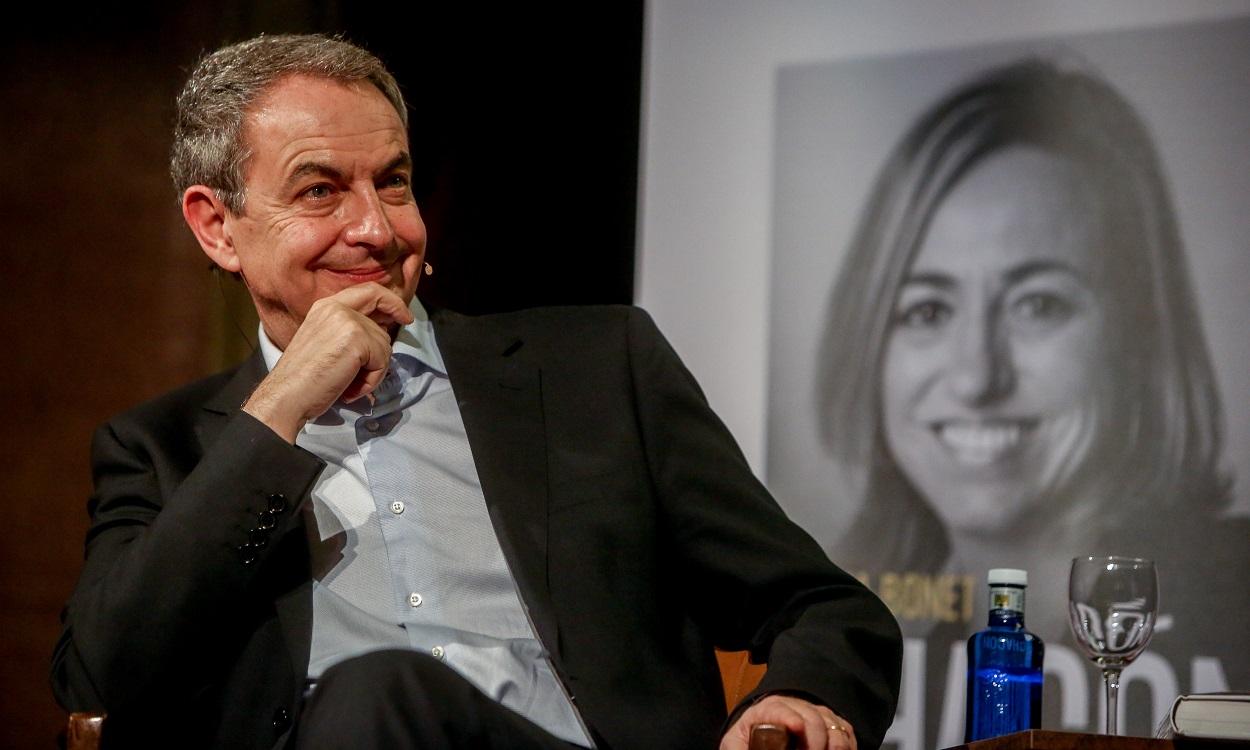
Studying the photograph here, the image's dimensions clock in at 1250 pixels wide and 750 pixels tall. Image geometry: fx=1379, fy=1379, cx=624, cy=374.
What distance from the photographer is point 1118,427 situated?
282 centimetres

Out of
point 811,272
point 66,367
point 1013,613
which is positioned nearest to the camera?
point 1013,613

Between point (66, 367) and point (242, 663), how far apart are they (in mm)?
1858

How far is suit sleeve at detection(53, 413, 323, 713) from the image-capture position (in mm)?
1661

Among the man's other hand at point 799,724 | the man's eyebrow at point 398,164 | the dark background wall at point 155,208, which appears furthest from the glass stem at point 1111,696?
the dark background wall at point 155,208

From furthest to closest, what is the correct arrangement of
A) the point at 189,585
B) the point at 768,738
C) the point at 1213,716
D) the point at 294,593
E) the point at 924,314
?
the point at 924,314 < the point at 294,593 < the point at 189,585 < the point at 1213,716 < the point at 768,738

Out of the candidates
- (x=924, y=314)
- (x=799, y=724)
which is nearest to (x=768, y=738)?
(x=799, y=724)

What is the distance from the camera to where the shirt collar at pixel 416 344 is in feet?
6.61

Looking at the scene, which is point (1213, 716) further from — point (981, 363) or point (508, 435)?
point (981, 363)

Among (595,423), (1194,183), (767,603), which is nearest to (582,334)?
(595,423)

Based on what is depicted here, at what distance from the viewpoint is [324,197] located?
6.54 ft

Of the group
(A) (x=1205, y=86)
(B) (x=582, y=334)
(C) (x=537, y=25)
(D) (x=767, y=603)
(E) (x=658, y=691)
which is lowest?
(E) (x=658, y=691)

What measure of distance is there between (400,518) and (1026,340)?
1.58 metres

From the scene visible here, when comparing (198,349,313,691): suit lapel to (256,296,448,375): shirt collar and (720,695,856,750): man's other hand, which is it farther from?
(720,695,856,750): man's other hand

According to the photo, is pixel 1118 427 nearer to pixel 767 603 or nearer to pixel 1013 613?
pixel 1013 613
